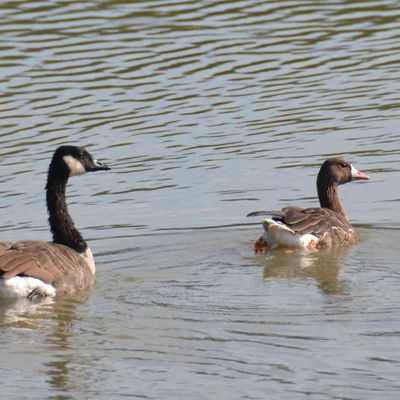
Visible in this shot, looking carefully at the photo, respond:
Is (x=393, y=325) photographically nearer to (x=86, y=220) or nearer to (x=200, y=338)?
(x=200, y=338)

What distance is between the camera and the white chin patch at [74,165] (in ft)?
49.3

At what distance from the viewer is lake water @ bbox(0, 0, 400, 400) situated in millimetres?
11320

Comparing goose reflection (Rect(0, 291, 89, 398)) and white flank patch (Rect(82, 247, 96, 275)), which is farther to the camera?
white flank patch (Rect(82, 247, 96, 275))

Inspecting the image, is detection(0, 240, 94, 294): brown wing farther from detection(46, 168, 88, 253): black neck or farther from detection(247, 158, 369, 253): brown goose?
detection(247, 158, 369, 253): brown goose

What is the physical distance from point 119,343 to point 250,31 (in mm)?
13899

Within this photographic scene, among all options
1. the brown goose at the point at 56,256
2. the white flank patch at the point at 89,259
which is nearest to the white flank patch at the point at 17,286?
the brown goose at the point at 56,256

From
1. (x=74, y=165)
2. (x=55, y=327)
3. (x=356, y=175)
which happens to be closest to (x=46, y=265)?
(x=55, y=327)

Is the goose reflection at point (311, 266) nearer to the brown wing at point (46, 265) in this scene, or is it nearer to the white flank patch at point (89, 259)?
the white flank patch at point (89, 259)

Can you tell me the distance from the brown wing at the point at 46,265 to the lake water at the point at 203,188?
0.84 ft

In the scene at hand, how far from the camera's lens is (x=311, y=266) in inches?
602

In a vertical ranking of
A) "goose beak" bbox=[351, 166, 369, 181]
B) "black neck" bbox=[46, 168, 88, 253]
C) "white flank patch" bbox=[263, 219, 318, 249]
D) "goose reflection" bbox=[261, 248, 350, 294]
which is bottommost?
"goose reflection" bbox=[261, 248, 350, 294]

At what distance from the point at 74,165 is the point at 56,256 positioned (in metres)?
1.32

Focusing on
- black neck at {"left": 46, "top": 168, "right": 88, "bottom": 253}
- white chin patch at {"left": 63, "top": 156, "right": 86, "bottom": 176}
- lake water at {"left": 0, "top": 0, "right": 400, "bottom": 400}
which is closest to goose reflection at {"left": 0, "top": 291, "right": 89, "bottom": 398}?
lake water at {"left": 0, "top": 0, "right": 400, "bottom": 400}

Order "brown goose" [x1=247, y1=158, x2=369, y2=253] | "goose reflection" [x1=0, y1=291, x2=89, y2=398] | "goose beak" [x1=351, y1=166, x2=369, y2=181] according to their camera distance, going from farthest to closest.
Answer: "goose beak" [x1=351, y1=166, x2=369, y2=181] < "brown goose" [x1=247, y1=158, x2=369, y2=253] < "goose reflection" [x1=0, y1=291, x2=89, y2=398]
